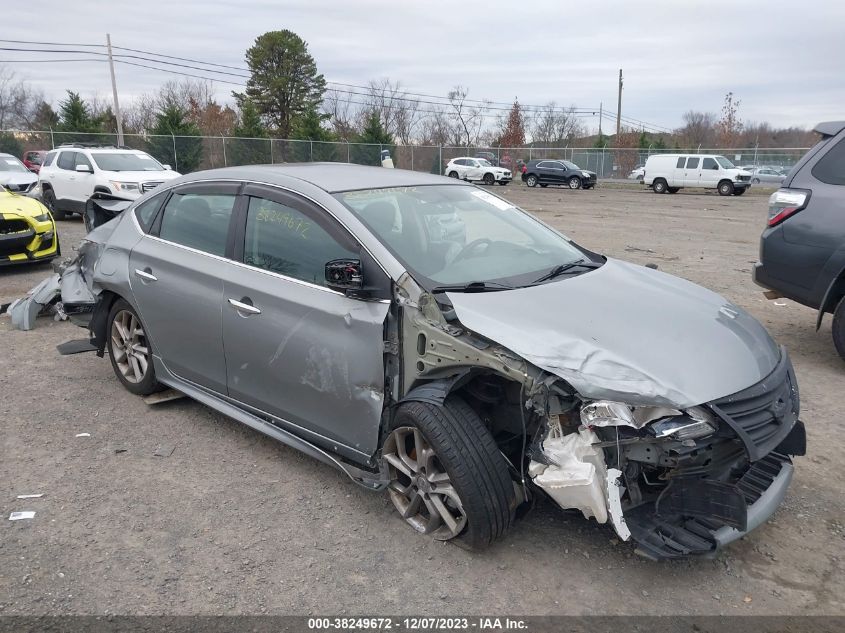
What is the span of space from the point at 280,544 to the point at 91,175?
1408 centimetres

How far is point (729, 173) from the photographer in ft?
93.9

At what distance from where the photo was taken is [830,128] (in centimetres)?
559

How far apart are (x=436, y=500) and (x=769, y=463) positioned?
5.28 feet

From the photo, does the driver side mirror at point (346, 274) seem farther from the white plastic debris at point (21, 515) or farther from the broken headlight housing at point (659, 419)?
the white plastic debris at point (21, 515)

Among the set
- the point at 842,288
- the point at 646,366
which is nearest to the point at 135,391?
the point at 646,366

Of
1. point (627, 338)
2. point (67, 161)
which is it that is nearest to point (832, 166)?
point (627, 338)

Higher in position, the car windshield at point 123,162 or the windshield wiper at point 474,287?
the car windshield at point 123,162

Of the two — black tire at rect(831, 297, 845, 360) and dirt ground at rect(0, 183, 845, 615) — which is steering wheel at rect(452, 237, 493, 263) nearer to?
dirt ground at rect(0, 183, 845, 615)

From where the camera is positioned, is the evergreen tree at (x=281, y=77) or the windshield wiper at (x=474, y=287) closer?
the windshield wiper at (x=474, y=287)

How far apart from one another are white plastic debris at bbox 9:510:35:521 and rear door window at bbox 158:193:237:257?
1711 mm

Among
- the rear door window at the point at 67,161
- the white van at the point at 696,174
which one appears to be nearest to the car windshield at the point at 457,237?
the rear door window at the point at 67,161

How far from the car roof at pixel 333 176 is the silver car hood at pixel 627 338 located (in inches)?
43.9

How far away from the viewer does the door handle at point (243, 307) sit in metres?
3.65

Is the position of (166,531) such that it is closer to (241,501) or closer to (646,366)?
(241,501)
